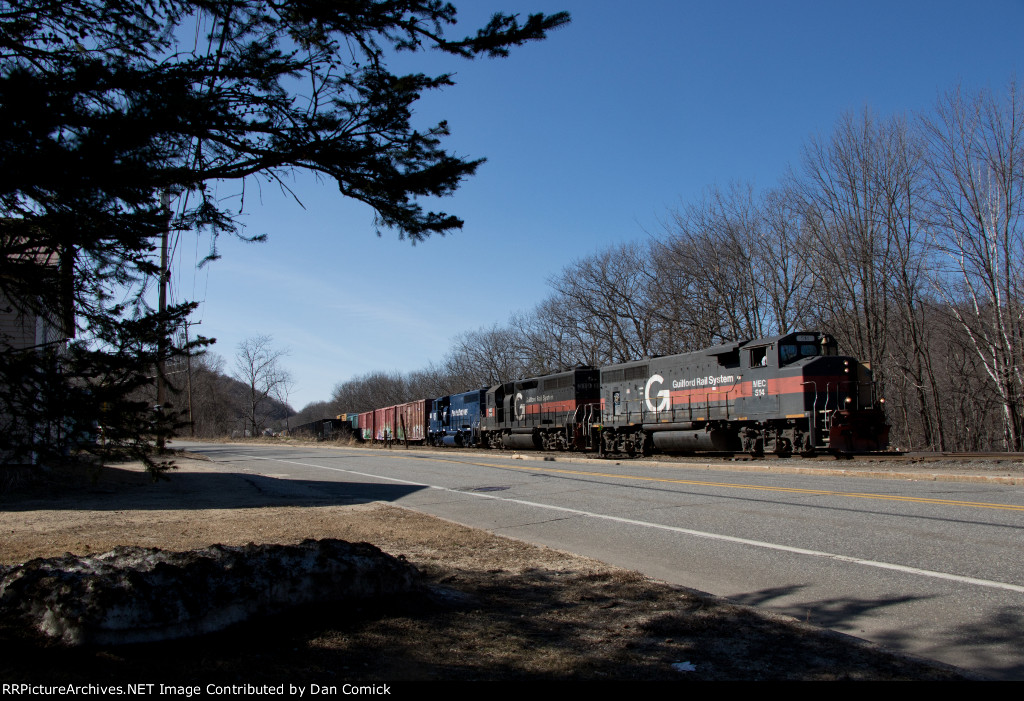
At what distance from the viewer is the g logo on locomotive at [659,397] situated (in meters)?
25.0

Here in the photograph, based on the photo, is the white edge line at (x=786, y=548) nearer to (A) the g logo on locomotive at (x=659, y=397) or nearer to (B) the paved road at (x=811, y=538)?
(B) the paved road at (x=811, y=538)

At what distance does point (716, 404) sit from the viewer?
22.7 metres

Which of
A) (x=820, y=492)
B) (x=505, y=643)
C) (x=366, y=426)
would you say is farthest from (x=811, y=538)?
(x=366, y=426)

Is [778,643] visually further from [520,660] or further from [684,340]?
[684,340]

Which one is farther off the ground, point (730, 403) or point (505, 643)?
point (730, 403)

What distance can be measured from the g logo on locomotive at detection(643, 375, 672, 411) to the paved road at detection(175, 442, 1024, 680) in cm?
849

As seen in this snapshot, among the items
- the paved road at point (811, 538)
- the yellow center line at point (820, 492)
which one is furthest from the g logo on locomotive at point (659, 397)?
the paved road at point (811, 538)

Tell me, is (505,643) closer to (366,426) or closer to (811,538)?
(811,538)

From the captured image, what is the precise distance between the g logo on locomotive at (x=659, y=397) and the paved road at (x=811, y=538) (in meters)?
8.49

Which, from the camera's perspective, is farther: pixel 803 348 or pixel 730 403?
pixel 730 403

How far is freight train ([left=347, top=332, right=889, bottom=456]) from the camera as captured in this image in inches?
777

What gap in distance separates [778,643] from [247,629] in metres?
3.34

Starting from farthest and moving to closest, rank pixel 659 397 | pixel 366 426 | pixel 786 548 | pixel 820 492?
pixel 366 426
pixel 659 397
pixel 820 492
pixel 786 548

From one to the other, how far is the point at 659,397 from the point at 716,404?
3.09 meters
